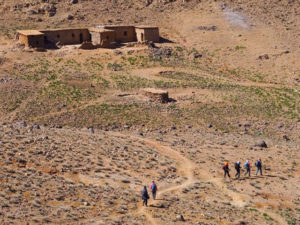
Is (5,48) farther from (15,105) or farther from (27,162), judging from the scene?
(27,162)

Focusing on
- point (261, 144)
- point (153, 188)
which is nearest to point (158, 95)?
point (261, 144)

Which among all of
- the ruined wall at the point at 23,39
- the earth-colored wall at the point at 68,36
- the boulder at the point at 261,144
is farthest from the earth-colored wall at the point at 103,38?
the boulder at the point at 261,144

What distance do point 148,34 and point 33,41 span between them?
532 inches

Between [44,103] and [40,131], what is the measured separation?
1319cm

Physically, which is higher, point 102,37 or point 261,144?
point 102,37

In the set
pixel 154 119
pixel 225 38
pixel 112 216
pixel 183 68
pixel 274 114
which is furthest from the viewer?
pixel 225 38

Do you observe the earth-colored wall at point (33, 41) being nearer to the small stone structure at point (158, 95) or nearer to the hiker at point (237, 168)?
the small stone structure at point (158, 95)

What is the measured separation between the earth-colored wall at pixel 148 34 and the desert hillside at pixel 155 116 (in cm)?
118

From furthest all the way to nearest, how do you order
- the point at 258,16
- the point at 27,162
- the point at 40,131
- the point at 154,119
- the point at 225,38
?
1. the point at 258,16
2. the point at 225,38
3. the point at 154,119
4. the point at 40,131
5. the point at 27,162

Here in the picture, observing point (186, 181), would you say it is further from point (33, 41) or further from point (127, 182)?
point (33, 41)

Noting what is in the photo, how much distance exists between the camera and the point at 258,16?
218ft

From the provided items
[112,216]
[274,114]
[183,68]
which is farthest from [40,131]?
[183,68]

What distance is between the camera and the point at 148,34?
5844 centimetres

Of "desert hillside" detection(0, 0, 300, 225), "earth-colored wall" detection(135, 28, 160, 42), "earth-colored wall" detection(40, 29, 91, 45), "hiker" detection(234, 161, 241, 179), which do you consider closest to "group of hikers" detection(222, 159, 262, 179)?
"hiker" detection(234, 161, 241, 179)
